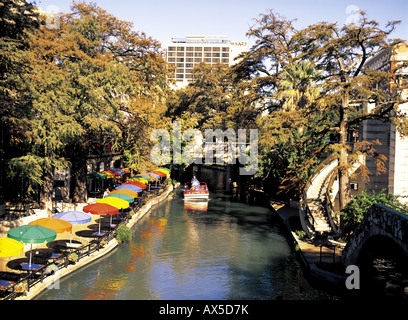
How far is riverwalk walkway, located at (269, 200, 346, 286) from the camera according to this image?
67.7ft

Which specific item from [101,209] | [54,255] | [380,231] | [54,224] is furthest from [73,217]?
[380,231]

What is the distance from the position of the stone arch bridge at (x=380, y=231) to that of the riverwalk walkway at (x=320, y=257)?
0.95 metres

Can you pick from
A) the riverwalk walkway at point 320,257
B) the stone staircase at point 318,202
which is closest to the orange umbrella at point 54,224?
the riverwalk walkway at point 320,257

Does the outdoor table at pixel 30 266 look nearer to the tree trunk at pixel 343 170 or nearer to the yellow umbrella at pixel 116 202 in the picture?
the yellow umbrella at pixel 116 202

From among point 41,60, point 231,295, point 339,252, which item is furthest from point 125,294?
point 41,60

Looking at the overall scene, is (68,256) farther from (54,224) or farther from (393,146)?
(393,146)

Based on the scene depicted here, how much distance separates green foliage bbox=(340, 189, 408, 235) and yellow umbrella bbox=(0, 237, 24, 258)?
18705 millimetres

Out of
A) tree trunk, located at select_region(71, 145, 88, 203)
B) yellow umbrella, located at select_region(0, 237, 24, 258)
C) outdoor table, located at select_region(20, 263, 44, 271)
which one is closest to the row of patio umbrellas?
yellow umbrella, located at select_region(0, 237, 24, 258)

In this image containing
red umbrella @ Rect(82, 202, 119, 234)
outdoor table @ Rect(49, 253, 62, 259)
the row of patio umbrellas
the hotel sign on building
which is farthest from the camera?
the hotel sign on building

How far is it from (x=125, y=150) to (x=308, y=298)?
26967 mm

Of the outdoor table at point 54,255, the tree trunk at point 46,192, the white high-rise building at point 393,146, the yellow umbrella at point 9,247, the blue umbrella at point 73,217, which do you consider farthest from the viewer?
the tree trunk at point 46,192

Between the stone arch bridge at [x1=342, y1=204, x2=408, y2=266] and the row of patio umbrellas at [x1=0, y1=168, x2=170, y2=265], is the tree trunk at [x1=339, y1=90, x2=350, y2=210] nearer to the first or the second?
the stone arch bridge at [x1=342, y1=204, x2=408, y2=266]

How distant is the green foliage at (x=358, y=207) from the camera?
24.4 metres

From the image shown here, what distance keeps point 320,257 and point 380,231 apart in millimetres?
6279
